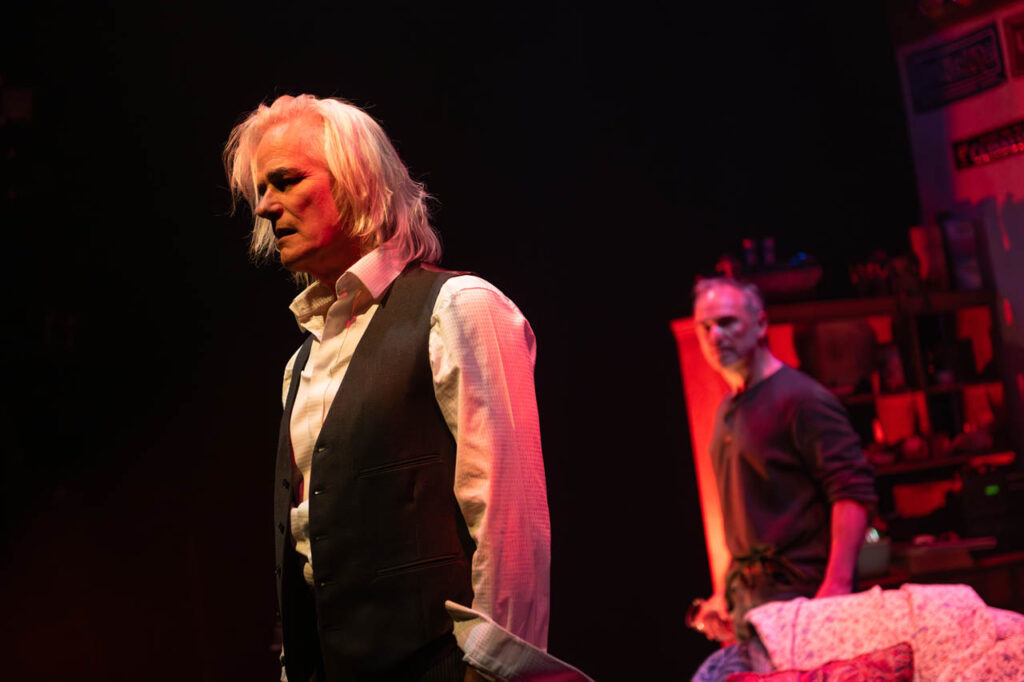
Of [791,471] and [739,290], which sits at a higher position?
[739,290]

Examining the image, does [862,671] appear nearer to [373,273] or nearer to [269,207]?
[373,273]

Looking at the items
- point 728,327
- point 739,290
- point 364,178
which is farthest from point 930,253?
point 364,178

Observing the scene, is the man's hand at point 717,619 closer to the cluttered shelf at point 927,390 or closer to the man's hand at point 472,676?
the cluttered shelf at point 927,390

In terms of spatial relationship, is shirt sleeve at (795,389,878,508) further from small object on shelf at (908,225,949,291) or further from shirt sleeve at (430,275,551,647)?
small object on shelf at (908,225,949,291)

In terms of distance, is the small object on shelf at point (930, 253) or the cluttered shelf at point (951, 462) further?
the small object on shelf at point (930, 253)

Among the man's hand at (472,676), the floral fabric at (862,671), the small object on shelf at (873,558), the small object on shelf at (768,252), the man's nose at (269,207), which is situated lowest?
the small object on shelf at (873,558)

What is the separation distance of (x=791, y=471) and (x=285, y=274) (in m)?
1.86

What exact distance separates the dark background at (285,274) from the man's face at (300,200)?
71.8 inches

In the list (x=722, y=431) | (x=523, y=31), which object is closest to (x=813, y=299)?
(x=722, y=431)

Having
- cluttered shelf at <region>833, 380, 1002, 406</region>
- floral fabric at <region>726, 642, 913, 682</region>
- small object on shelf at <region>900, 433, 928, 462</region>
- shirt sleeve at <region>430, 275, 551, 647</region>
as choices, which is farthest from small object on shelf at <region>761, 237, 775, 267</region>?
shirt sleeve at <region>430, 275, 551, 647</region>

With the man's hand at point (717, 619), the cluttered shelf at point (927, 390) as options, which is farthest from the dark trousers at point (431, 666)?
the cluttered shelf at point (927, 390)

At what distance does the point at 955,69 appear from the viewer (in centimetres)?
601

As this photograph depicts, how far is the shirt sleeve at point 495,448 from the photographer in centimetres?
152

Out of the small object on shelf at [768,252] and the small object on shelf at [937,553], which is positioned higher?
the small object on shelf at [768,252]
